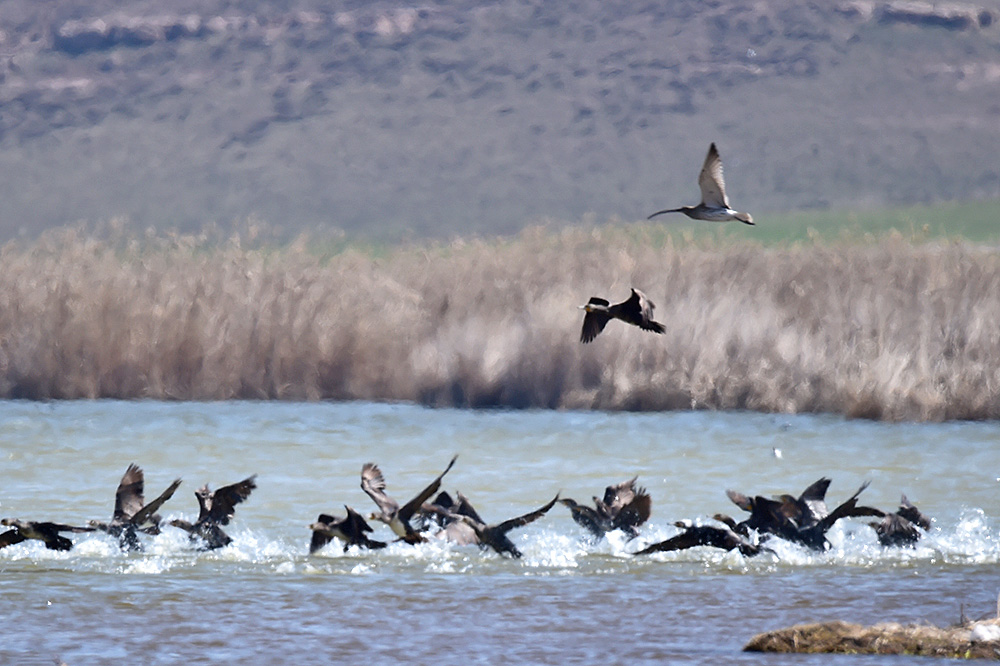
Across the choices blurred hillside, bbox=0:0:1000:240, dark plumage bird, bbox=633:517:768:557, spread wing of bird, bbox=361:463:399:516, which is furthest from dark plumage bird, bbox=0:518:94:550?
blurred hillside, bbox=0:0:1000:240

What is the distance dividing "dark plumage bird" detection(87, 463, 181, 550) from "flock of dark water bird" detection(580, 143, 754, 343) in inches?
129

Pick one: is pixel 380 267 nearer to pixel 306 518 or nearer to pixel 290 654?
pixel 306 518

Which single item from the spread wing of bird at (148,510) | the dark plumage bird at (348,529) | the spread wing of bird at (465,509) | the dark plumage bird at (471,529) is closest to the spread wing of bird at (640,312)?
the dark plumage bird at (471,529)

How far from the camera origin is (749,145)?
6275 cm

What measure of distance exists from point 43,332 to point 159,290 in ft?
5.00

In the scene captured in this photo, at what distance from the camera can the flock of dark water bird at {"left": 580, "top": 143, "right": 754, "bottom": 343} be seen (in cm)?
1276

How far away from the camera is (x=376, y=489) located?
1305 cm

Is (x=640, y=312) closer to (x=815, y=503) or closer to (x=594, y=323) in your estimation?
(x=594, y=323)

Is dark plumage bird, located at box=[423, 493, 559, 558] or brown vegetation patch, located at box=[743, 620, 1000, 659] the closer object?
brown vegetation patch, located at box=[743, 620, 1000, 659]

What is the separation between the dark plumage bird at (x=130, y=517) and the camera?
12656 mm

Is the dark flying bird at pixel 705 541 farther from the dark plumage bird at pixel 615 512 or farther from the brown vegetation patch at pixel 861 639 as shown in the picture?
the brown vegetation patch at pixel 861 639

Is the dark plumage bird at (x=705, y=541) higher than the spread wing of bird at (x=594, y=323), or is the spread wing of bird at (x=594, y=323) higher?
the spread wing of bird at (x=594, y=323)

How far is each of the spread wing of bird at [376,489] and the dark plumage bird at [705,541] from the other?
1750 millimetres

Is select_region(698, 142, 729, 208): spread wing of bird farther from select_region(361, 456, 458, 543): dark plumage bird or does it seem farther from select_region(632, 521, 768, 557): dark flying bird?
select_region(361, 456, 458, 543): dark plumage bird
